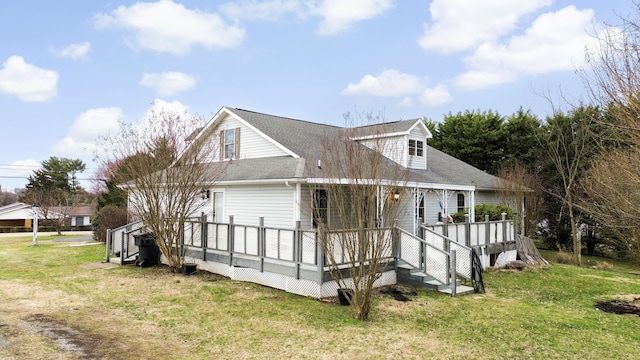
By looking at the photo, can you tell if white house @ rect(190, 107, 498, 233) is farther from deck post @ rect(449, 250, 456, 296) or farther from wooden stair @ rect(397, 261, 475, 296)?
deck post @ rect(449, 250, 456, 296)

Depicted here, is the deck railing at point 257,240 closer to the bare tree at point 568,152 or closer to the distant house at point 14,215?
the bare tree at point 568,152

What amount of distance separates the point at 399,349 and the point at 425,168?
40.6ft

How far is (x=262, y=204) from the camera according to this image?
13203mm

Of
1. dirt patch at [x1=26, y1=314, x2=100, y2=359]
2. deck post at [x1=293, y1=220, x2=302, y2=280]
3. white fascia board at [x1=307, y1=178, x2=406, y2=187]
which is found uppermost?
white fascia board at [x1=307, y1=178, x2=406, y2=187]

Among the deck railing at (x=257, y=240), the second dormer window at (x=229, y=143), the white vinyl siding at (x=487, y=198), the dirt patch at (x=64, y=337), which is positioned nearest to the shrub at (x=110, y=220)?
the second dormer window at (x=229, y=143)

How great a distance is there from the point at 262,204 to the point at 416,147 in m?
7.52

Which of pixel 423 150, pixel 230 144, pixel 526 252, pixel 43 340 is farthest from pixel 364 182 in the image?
pixel 526 252

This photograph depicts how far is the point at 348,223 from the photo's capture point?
784 cm

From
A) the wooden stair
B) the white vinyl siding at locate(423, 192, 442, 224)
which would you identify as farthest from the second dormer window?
the wooden stair

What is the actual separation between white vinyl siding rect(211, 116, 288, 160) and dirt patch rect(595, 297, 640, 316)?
1032cm

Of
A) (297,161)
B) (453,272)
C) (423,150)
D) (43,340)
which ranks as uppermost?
(423,150)

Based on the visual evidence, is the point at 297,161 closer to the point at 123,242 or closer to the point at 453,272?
the point at 453,272

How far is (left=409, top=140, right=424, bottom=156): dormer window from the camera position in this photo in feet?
54.4

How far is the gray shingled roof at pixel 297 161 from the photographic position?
1263 cm
